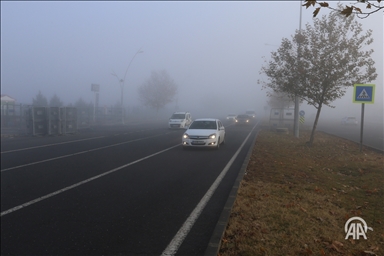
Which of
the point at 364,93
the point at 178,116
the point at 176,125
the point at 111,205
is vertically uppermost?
the point at 364,93

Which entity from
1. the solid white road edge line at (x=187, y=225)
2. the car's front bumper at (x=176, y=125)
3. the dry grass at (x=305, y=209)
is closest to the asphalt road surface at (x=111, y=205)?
the solid white road edge line at (x=187, y=225)

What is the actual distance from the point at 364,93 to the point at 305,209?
30.9ft

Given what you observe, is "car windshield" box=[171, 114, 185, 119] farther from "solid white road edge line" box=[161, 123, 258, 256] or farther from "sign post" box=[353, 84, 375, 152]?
"solid white road edge line" box=[161, 123, 258, 256]

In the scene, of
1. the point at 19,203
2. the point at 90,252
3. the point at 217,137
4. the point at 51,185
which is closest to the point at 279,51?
the point at 217,137

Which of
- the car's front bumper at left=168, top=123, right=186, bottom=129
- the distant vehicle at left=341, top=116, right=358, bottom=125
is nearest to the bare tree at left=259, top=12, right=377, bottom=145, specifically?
the car's front bumper at left=168, top=123, right=186, bottom=129

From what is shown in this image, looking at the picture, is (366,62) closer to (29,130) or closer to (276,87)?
(276,87)

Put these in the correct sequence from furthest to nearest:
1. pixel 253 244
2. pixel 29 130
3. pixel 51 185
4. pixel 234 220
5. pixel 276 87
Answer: pixel 29 130, pixel 276 87, pixel 51 185, pixel 234 220, pixel 253 244

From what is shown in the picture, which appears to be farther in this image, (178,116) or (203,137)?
(178,116)

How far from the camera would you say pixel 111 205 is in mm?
7840

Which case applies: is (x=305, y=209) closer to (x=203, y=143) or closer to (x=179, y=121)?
(x=203, y=143)

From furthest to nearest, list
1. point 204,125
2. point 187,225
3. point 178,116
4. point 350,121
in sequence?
point 350,121
point 178,116
point 204,125
point 187,225

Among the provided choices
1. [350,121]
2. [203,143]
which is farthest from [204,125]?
[350,121]

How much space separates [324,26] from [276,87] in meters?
4.71

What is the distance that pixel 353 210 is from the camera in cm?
691
